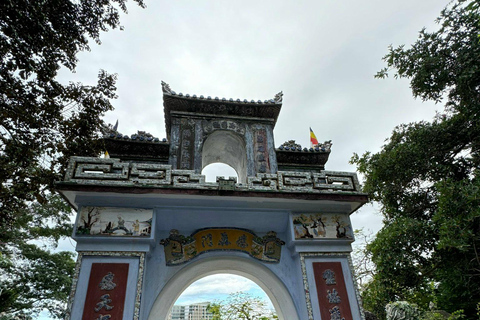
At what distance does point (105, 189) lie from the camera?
539 cm

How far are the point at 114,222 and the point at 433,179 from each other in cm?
964

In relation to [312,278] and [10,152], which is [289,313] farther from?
[10,152]

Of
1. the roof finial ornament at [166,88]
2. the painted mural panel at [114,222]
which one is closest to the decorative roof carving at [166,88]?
the roof finial ornament at [166,88]

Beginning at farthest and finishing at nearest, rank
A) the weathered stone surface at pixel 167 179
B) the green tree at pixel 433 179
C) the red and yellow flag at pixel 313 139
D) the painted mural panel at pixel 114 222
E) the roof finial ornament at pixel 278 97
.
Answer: the red and yellow flag at pixel 313 139 < the roof finial ornament at pixel 278 97 < the green tree at pixel 433 179 < the weathered stone surface at pixel 167 179 < the painted mural panel at pixel 114 222

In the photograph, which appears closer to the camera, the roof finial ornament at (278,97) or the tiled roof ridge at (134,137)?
the tiled roof ridge at (134,137)

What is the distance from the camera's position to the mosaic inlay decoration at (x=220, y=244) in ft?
19.7

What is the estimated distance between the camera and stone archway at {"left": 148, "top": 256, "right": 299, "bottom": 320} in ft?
18.6

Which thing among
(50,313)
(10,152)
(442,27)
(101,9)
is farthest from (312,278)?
(50,313)

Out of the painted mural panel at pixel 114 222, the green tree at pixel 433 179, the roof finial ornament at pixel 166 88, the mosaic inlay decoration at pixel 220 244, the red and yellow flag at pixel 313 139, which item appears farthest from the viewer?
the red and yellow flag at pixel 313 139

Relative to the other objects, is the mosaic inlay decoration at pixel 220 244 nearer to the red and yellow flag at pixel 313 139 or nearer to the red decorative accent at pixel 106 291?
the red decorative accent at pixel 106 291

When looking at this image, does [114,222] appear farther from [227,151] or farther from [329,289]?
[227,151]

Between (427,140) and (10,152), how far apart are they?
11275 mm

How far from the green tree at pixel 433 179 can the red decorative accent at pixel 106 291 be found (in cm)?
667

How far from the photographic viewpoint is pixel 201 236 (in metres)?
6.24
